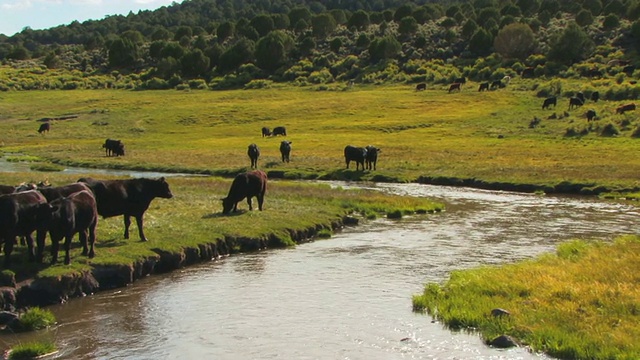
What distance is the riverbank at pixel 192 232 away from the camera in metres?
17.7

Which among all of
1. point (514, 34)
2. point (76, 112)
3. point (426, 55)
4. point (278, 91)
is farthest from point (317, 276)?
point (426, 55)

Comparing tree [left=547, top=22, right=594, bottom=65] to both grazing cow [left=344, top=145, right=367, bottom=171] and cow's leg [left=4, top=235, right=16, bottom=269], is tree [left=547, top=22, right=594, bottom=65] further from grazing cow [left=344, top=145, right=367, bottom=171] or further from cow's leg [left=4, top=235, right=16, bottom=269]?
cow's leg [left=4, top=235, right=16, bottom=269]

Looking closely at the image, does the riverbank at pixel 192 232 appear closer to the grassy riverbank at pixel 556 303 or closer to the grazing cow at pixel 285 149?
the grassy riverbank at pixel 556 303

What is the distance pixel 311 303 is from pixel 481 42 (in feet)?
351

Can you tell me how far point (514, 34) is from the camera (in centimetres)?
11194

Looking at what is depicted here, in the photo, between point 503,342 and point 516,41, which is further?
point 516,41

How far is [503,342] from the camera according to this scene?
14.2 metres

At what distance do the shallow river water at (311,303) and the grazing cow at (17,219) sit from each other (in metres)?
2.04

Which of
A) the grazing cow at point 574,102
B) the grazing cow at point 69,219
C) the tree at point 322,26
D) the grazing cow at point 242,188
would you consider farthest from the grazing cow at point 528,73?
the grazing cow at point 69,219

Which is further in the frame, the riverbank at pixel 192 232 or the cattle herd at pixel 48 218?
the cattle herd at pixel 48 218

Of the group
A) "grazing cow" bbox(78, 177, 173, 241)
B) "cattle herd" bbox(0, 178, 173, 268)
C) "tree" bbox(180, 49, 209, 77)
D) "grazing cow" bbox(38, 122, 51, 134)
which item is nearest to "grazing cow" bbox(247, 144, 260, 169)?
"grazing cow" bbox(78, 177, 173, 241)

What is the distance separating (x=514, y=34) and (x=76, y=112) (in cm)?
6482

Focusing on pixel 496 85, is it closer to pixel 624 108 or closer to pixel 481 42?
pixel 624 108

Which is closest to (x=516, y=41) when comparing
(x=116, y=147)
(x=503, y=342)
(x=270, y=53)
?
(x=270, y=53)
